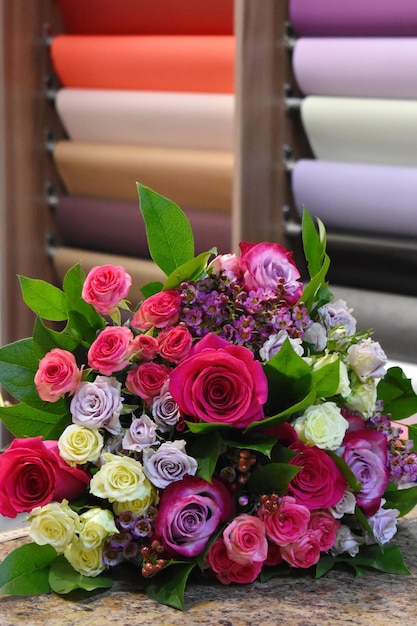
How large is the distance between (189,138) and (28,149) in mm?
624

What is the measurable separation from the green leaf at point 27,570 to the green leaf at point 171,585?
0.10 m

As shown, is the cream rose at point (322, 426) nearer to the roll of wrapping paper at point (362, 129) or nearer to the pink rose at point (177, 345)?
the pink rose at point (177, 345)

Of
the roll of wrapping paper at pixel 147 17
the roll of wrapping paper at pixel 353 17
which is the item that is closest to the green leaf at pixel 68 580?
the roll of wrapping paper at pixel 353 17

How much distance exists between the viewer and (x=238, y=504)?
1013mm

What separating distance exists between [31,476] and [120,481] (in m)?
0.09

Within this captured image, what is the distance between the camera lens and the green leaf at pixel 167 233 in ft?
3.49

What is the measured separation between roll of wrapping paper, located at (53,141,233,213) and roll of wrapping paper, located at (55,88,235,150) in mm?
29

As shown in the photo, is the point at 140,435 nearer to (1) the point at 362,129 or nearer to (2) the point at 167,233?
(2) the point at 167,233

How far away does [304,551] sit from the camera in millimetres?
995

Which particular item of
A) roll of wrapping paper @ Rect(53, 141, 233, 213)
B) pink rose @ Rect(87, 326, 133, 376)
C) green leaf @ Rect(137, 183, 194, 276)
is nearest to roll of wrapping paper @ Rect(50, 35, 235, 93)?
roll of wrapping paper @ Rect(53, 141, 233, 213)

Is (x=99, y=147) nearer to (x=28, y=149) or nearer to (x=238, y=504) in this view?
(x=28, y=149)

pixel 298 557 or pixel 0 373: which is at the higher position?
pixel 0 373

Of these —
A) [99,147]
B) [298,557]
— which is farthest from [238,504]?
[99,147]

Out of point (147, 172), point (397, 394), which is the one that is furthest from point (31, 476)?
point (147, 172)
